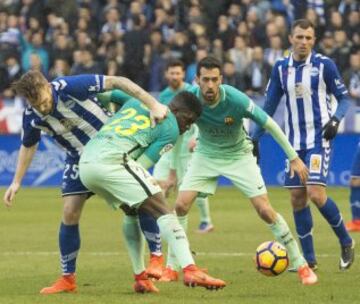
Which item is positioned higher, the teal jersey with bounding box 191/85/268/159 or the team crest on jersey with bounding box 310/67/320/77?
the team crest on jersey with bounding box 310/67/320/77

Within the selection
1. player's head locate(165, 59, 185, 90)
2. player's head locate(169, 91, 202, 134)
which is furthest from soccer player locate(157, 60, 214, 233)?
player's head locate(169, 91, 202, 134)

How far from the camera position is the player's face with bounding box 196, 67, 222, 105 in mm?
11023

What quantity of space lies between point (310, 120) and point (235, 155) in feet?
3.49

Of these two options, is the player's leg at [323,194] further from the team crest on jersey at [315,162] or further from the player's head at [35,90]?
the player's head at [35,90]

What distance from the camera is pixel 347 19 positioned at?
26.1m

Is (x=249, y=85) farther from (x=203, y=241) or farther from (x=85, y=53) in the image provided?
(x=203, y=241)

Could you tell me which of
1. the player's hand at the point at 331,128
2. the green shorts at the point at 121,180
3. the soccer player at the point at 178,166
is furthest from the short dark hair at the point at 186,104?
the soccer player at the point at 178,166

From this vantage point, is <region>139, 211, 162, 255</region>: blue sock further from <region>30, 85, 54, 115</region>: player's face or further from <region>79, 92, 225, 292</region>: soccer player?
<region>30, 85, 54, 115</region>: player's face

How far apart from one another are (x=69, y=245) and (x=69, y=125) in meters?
1.05

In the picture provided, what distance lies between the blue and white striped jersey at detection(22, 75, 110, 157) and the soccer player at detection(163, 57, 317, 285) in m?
1.07

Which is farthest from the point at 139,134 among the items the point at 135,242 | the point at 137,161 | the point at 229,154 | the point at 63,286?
the point at 229,154

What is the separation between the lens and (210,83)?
11039mm

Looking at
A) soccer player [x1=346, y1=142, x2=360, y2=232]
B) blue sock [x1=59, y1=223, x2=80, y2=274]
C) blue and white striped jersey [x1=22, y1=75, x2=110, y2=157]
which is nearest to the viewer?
blue and white striped jersey [x1=22, y1=75, x2=110, y2=157]

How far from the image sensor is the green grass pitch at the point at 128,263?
33.3ft
